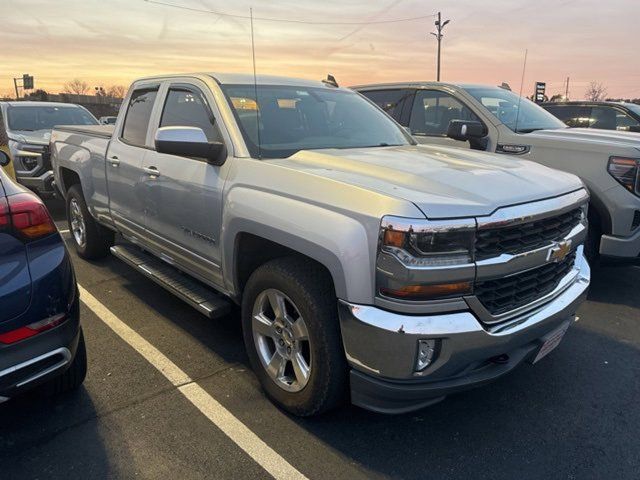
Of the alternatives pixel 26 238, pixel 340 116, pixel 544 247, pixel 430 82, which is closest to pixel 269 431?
pixel 26 238

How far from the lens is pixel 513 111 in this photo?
5.97 metres

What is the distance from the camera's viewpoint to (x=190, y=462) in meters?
2.56

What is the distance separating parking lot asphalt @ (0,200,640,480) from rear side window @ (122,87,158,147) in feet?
5.73

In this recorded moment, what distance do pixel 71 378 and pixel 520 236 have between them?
2.59 meters

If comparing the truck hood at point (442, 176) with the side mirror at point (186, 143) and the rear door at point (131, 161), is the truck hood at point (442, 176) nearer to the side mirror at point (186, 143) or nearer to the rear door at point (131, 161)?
the side mirror at point (186, 143)

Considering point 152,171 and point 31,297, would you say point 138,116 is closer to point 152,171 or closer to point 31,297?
point 152,171

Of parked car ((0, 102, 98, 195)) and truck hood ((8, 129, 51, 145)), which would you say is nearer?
parked car ((0, 102, 98, 195))

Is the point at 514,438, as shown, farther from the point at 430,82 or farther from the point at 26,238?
the point at 430,82

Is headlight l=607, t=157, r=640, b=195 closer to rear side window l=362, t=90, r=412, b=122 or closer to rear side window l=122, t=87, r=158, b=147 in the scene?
rear side window l=362, t=90, r=412, b=122

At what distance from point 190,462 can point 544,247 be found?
2.10m

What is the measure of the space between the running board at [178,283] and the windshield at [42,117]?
6.21 metres

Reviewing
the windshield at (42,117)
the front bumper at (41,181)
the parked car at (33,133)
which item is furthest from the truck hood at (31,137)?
the front bumper at (41,181)

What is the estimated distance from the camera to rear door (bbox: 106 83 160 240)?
4.23 m

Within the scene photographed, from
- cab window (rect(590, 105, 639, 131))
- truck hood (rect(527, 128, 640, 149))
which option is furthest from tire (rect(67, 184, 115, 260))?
cab window (rect(590, 105, 639, 131))
